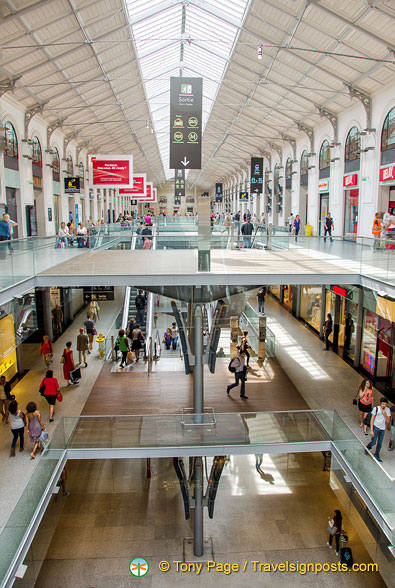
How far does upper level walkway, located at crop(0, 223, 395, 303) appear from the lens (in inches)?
490

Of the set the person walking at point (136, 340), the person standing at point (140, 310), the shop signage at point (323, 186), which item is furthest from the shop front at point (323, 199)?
the person walking at point (136, 340)

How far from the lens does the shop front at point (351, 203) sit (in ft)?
78.7

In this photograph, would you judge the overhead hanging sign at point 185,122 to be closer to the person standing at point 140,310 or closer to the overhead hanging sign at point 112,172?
the person standing at point 140,310

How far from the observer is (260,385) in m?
17.2

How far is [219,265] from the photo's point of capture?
46.6 ft

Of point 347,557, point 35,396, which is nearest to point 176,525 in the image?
point 347,557

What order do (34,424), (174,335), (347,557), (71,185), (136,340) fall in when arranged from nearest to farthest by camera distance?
(34,424) < (347,557) < (136,340) < (174,335) < (71,185)

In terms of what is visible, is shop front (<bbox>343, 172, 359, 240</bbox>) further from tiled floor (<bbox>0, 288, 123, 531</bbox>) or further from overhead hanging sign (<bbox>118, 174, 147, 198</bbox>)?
overhead hanging sign (<bbox>118, 174, 147, 198</bbox>)

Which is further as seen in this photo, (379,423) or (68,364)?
(68,364)

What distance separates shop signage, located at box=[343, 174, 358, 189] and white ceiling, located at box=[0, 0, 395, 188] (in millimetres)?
3450

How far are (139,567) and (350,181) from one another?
768 inches

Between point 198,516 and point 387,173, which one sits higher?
point 387,173

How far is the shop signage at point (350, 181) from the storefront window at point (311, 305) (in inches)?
209

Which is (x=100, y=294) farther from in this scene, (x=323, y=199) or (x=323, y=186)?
(x=323, y=199)
